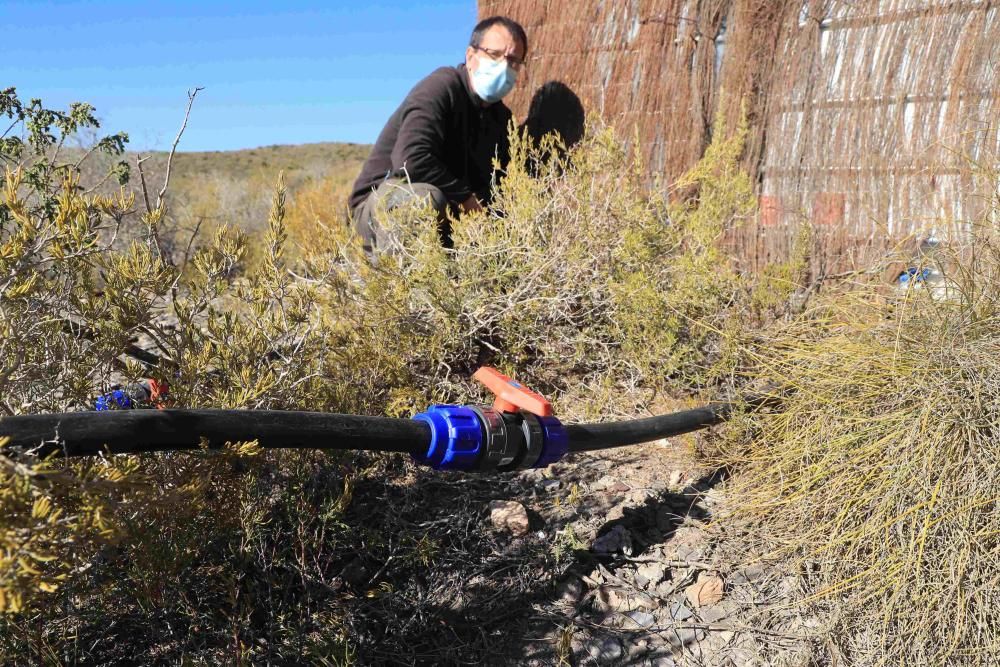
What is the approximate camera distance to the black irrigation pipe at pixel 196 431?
46.5 inches

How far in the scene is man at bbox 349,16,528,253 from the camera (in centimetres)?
372

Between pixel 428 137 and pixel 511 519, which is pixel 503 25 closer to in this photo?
pixel 428 137

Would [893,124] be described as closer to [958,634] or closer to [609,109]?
[609,109]

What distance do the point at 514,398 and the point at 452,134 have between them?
8.07ft

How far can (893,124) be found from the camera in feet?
11.5

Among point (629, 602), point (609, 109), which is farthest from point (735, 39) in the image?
point (629, 602)

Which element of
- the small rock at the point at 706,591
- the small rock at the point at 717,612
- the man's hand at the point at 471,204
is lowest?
the small rock at the point at 717,612

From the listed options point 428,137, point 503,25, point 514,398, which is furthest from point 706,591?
point 503,25

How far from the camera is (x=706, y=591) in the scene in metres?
2.00

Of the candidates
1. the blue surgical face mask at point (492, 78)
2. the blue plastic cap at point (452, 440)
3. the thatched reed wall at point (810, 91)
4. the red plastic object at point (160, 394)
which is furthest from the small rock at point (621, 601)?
the blue surgical face mask at point (492, 78)

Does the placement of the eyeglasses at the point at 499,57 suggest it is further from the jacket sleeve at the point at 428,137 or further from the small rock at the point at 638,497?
the small rock at the point at 638,497

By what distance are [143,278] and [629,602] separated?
4.89 ft

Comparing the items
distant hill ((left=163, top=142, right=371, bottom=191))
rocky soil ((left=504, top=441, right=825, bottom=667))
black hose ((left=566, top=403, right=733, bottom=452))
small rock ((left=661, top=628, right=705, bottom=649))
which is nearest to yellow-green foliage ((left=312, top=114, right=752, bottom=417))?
black hose ((left=566, top=403, right=733, bottom=452))

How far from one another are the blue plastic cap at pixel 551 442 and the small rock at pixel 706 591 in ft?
1.83
